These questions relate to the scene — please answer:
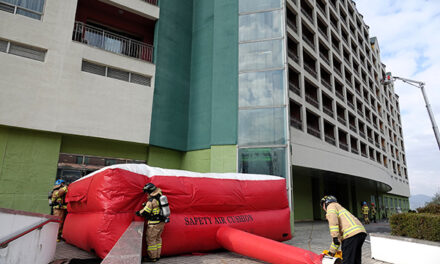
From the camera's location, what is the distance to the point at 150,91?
52.3 ft

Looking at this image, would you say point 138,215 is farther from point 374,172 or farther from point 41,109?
point 374,172

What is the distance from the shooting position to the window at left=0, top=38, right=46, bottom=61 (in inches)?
500

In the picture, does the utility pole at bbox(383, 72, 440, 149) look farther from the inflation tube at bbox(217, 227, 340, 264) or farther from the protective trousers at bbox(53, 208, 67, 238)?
the protective trousers at bbox(53, 208, 67, 238)

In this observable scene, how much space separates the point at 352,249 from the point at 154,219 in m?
4.28

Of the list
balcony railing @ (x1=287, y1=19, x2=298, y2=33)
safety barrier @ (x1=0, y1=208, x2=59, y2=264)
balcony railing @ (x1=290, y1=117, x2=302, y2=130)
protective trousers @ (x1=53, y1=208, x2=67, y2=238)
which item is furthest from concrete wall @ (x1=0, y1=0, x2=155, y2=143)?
balcony railing @ (x1=287, y1=19, x2=298, y2=33)

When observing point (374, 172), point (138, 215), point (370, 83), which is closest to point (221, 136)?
point (138, 215)

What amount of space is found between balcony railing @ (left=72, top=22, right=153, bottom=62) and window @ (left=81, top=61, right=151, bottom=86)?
1573 mm

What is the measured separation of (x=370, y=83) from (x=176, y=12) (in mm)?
32033

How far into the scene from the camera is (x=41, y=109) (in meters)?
12.9

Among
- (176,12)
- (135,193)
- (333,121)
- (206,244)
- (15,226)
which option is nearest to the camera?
(15,226)

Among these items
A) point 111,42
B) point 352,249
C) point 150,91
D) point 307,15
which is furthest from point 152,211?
point 307,15

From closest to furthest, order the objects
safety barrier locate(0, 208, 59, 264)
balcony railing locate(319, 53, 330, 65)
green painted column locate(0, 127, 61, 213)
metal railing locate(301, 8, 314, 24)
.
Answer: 1. safety barrier locate(0, 208, 59, 264)
2. green painted column locate(0, 127, 61, 213)
3. metal railing locate(301, 8, 314, 24)
4. balcony railing locate(319, 53, 330, 65)

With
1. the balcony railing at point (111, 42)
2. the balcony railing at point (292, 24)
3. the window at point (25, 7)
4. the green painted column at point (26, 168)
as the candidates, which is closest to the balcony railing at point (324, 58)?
the balcony railing at point (292, 24)

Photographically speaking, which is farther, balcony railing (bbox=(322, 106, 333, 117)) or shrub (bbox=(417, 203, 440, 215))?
balcony railing (bbox=(322, 106, 333, 117))
